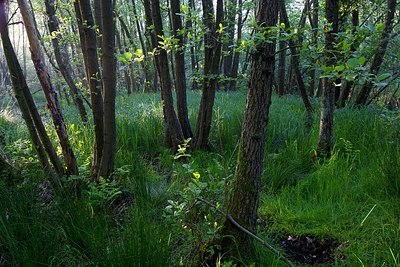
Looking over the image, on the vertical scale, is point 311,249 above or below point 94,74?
below

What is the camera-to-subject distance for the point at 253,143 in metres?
2.05

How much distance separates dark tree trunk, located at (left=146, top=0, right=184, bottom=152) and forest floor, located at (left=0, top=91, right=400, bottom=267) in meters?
0.36

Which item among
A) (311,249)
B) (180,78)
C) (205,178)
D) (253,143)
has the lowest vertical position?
(311,249)

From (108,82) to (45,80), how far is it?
0.62 m

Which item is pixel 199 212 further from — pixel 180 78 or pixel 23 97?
pixel 180 78

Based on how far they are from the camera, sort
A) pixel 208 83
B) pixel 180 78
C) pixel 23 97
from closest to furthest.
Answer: pixel 23 97, pixel 208 83, pixel 180 78

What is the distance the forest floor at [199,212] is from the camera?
7.27 ft

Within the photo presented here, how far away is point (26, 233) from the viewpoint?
94.0 inches

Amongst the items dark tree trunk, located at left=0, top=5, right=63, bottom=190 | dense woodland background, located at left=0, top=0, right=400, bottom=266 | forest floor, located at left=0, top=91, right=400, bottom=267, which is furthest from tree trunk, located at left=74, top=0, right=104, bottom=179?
dark tree trunk, located at left=0, top=5, right=63, bottom=190

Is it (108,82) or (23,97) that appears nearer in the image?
(23,97)

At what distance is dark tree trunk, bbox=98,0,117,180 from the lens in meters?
2.96

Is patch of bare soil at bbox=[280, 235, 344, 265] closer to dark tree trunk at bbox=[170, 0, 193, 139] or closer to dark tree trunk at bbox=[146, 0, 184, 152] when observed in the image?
dark tree trunk at bbox=[146, 0, 184, 152]

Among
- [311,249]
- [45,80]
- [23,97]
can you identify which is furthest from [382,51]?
[23,97]

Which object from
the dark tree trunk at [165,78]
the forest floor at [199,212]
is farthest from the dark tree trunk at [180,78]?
the forest floor at [199,212]
